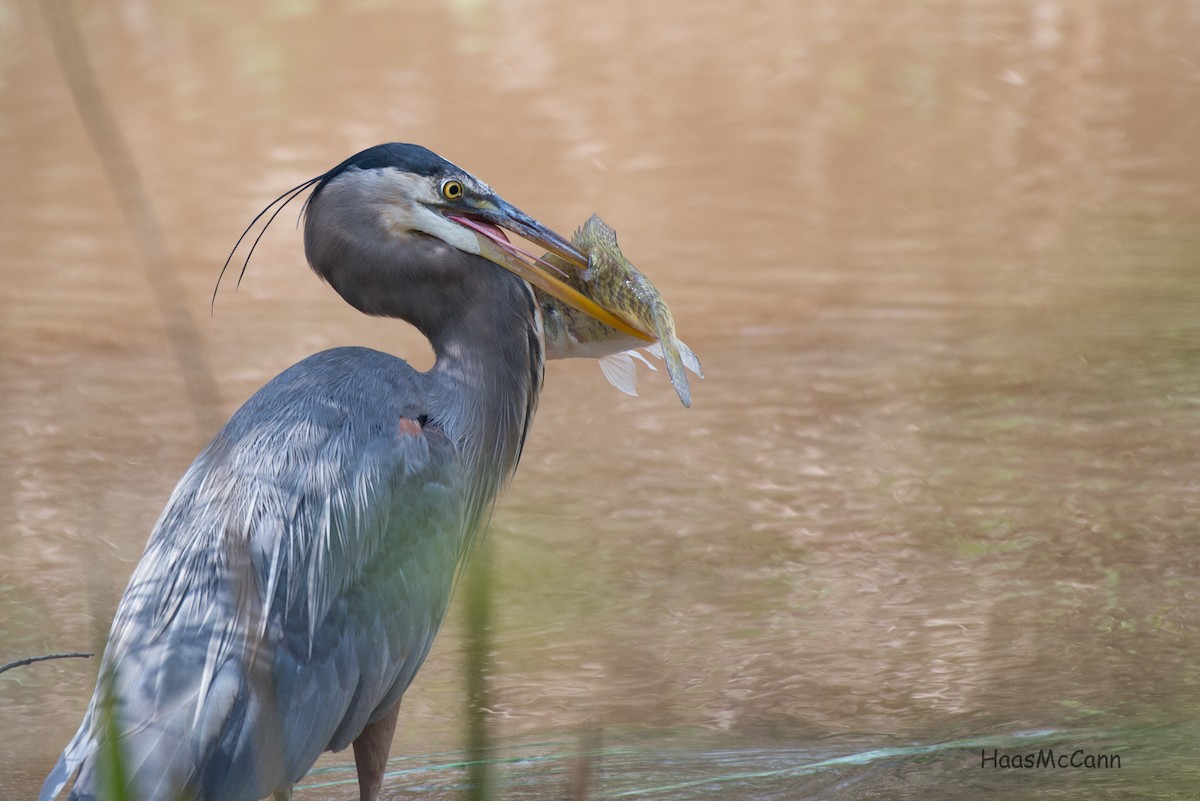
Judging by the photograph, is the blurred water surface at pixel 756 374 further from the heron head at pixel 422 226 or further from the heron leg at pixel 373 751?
the heron head at pixel 422 226

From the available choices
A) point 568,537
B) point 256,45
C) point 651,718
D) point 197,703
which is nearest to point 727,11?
point 256,45

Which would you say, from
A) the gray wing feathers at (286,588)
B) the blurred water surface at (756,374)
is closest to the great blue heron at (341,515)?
the gray wing feathers at (286,588)

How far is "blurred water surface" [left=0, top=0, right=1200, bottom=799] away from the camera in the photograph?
4602 millimetres

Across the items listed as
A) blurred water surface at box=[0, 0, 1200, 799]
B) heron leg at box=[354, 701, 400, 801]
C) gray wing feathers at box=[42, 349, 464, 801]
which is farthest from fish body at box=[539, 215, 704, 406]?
heron leg at box=[354, 701, 400, 801]

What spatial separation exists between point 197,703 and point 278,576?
14.7 inches

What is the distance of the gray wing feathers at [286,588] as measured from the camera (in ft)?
10.7

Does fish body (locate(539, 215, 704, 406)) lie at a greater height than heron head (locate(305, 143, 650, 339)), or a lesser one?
lesser

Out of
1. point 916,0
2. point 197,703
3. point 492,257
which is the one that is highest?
point 492,257

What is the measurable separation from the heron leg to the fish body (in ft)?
3.58

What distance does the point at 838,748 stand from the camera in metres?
4.32

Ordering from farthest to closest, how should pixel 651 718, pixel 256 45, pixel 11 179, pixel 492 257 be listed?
pixel 256 45
pixel 11 179
pixel 651 718
pixel 492 257

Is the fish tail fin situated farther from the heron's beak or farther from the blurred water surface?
the blurred water surface

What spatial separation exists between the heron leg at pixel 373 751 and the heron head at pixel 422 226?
1.12 metres

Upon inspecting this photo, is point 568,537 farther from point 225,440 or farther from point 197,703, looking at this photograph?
point 197,703
